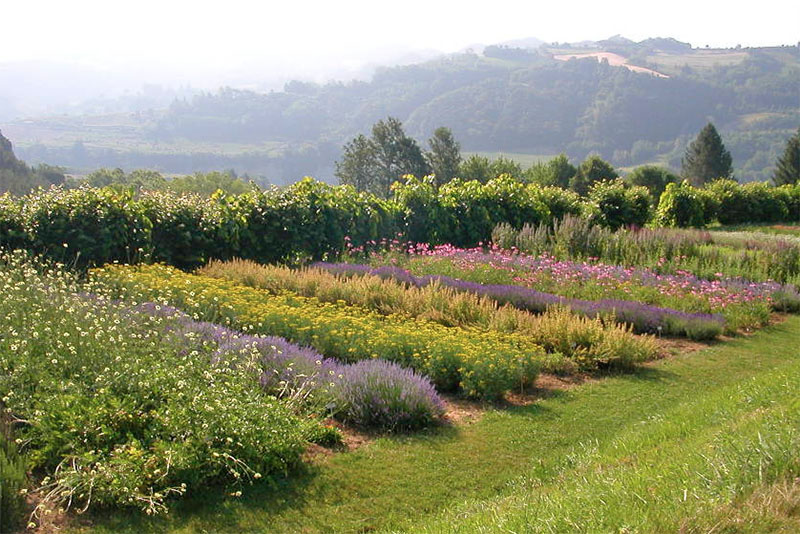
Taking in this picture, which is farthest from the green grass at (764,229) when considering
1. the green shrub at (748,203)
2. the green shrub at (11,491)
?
the green shrub at (11,491)

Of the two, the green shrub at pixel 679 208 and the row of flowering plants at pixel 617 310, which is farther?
the green shrub at pixel 679 208

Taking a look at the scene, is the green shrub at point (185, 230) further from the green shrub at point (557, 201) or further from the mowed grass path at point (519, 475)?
the green shrub at point (557, 201)

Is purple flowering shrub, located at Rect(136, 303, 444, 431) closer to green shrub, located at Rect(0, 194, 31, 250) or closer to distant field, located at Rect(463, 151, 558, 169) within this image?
green shrub, located at Rect(0, 194, 31, 250)

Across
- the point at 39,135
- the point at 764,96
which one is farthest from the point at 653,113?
the point at 39,135

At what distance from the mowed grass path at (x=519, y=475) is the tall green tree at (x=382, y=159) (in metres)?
65.9

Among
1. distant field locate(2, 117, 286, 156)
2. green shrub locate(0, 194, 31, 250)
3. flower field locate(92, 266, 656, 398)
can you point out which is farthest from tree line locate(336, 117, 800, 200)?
distant field locate(2, 117, 286, 156)

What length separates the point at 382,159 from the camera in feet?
243

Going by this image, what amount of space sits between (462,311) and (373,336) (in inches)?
83.8

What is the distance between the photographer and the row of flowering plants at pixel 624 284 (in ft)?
33.4

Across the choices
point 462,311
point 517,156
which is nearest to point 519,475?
point 462,311

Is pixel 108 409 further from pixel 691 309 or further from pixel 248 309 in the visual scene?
pixel 691 309

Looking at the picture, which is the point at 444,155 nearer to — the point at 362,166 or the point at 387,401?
the point at 362,166

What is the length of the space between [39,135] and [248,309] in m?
171

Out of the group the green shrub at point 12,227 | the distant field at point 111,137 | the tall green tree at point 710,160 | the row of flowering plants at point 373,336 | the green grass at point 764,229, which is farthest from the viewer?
the distant field at point 111,137
